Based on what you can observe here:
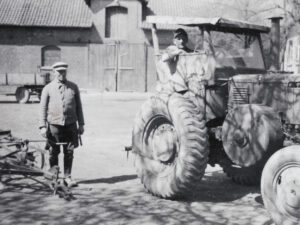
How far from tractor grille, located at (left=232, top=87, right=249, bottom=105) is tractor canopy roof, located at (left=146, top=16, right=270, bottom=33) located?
93cm

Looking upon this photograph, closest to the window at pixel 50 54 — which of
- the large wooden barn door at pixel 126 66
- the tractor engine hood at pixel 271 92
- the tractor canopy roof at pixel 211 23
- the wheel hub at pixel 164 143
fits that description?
the large wooden barn door at pixel 126 66

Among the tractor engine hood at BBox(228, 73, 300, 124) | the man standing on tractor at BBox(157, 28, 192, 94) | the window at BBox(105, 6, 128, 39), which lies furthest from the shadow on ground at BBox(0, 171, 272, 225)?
the window at BBox(105, 6, 128, 39)

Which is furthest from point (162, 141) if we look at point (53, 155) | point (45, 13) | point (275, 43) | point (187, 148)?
point (45, 13)

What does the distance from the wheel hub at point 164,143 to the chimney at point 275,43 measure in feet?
6.40

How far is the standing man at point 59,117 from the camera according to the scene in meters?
6.81

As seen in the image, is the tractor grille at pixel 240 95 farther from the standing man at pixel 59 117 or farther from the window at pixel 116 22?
the window at pixel 116 22

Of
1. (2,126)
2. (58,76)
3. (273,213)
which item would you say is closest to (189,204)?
(273,213)

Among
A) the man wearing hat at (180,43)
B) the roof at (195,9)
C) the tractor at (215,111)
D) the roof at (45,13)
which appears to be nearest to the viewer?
the tractor at (215,111)

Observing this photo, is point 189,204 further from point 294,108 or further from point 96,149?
point 96,149

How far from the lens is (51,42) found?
92.9 feet

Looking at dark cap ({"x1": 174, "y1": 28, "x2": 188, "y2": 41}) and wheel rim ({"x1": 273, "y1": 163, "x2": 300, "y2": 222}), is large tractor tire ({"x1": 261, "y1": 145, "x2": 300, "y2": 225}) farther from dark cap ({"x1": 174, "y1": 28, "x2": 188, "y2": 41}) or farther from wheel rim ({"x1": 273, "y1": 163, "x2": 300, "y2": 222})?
dark cap ({"x1": 174, "y1": 28, "x2": 188, "y2": 41})

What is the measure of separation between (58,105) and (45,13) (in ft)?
75.8

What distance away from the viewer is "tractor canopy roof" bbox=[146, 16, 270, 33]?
610 cm

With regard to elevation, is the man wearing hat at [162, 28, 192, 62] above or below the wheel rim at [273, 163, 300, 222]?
above
